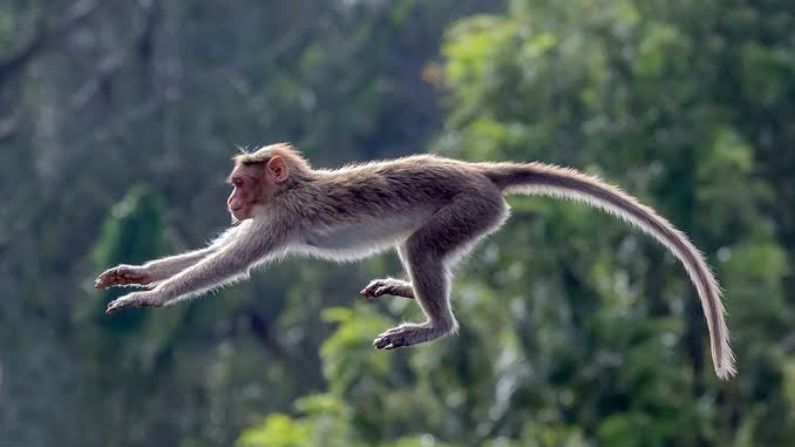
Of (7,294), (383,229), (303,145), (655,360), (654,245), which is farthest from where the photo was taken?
(303,145)

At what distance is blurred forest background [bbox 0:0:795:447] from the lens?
22.7m

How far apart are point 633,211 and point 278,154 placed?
1511 mm

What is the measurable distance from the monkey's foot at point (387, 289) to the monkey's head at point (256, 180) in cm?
69

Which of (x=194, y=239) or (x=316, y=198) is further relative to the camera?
(x=194, y=239)

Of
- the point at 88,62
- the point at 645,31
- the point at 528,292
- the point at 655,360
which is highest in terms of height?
the point at 88,62

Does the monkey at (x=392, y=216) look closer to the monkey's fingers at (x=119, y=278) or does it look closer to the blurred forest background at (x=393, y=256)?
the monkey's fingers at (x=119, y=278)

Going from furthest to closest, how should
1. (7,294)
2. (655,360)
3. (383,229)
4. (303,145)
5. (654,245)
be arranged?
(303,145) < (7,294) < (654,245) < (655,360) < (383,229)

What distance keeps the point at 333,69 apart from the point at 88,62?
13.7 feet

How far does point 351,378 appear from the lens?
73.7 feet

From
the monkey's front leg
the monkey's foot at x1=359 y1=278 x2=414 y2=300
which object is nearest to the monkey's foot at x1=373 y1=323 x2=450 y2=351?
the monkey's foot at x1=359 y1=278 x2=414 y2=300

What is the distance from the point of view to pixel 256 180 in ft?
29.4

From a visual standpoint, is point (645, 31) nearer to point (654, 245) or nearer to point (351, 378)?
point (654, 245)

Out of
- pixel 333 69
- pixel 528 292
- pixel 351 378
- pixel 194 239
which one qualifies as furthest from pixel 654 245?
pixel 333 69

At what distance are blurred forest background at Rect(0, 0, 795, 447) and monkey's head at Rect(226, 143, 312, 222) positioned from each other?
11178 mm
